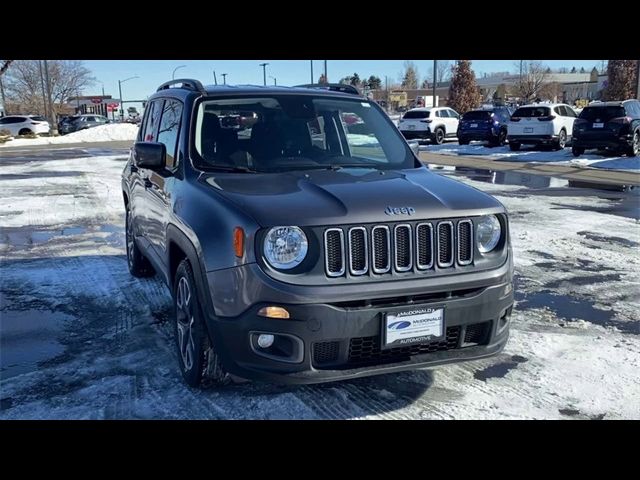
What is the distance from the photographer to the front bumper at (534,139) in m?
22.4

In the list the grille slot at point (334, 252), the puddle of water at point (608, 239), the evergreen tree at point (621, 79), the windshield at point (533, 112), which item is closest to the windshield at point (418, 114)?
the windshield at point (533, 112)

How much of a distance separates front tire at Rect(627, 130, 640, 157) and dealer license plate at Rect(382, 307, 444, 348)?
18.3 metres

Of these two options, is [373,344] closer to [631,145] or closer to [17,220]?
[17,220]

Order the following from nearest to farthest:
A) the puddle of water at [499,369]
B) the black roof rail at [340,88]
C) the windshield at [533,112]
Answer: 1. the puddle of water at [499,369]
2. the black roof rail at [340,88]
3. the windshield at [533,112]

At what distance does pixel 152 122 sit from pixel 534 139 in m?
19.7

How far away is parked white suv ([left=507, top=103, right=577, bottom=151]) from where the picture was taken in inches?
881

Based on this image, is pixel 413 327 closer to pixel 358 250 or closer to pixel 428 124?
pixel 358 250

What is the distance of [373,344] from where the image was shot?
3273 millimetres

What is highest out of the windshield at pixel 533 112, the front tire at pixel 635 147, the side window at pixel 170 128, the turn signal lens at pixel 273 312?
the windshield at pixel 533 112

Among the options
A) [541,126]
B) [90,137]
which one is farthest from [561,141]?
[90,137]

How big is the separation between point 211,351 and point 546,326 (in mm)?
2894

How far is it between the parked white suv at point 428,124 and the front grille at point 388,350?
85.1ft

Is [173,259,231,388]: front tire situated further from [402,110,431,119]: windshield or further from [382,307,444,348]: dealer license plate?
[402,110,431,119]: windshield

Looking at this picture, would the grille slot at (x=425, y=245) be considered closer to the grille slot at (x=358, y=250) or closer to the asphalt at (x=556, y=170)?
the grille slot at (x=358, y=250)
